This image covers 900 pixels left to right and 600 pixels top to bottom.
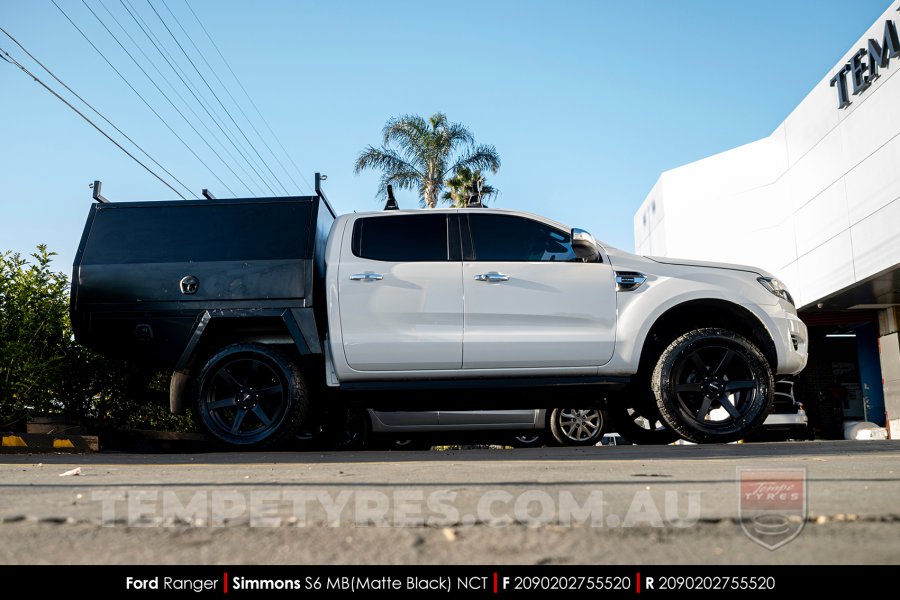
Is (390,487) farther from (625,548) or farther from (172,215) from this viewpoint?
(172,215)

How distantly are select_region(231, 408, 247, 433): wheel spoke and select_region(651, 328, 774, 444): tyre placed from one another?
3.09m

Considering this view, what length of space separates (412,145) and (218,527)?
23120 millimetres

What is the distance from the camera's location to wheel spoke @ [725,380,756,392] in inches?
212

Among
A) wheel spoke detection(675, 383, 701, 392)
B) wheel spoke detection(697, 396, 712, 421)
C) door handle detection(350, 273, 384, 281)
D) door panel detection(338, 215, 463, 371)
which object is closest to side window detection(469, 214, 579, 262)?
door panel detection(338, 215, 463, 371)

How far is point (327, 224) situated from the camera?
6324 millimetres

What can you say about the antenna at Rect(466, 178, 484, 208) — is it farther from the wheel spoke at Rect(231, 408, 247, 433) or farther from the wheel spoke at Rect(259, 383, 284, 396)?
the wheel spoke at Rect(231, 408, 247, 433)

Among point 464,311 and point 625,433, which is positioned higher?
point 464,311

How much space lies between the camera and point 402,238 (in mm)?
5719

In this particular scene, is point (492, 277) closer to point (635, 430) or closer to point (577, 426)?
point (635, 430)

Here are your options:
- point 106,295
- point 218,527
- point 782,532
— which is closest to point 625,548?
point 782,532

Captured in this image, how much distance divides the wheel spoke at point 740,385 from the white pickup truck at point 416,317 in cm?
2

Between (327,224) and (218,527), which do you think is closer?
(218,527)

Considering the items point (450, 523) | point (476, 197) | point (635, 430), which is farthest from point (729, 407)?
point (450, 523)
